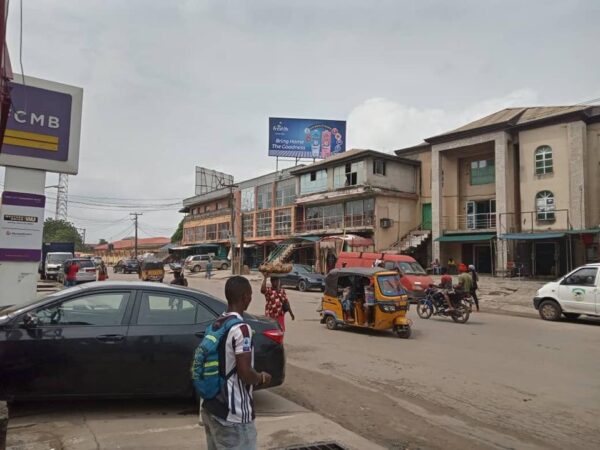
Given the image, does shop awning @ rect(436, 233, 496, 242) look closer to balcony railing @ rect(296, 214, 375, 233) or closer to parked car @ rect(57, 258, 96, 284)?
balcony railing @ rect(296, 214, 375, 233)

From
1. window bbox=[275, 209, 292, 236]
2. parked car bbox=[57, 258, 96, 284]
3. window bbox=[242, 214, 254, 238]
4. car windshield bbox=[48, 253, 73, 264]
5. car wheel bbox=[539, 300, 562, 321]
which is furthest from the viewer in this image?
window bbox=[242, 214, 254, 238]

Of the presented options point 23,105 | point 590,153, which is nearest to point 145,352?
point 23,105

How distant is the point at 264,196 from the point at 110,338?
4695 centimetres

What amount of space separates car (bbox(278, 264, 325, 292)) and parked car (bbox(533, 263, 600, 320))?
43.4 feet

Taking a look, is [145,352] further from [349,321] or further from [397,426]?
[349,321]

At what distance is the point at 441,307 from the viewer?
48.3 feet

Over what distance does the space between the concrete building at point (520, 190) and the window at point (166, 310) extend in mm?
26031

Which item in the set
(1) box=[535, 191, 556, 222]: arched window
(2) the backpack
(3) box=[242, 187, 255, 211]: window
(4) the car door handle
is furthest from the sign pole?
(3) box=[242, 187, 255, 211]: window

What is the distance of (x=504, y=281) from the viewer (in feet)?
89.0

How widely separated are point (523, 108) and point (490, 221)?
Answer: 889cm

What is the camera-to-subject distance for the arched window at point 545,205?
2945 cm

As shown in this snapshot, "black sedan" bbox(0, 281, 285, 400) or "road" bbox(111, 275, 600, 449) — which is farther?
"road" bbox(111, 275, 600, 449)

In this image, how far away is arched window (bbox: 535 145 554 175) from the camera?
97.2 feet

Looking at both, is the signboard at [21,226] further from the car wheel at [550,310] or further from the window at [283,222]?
the window at [283,222]
